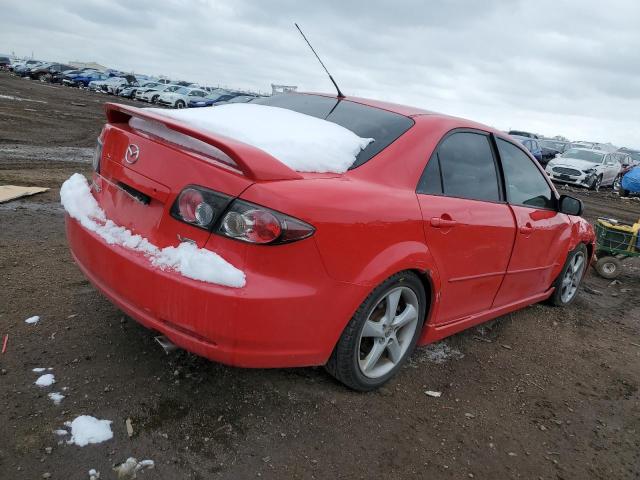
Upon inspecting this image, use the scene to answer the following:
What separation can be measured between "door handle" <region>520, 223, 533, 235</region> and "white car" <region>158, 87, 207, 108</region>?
106 feet

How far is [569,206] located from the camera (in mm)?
4273

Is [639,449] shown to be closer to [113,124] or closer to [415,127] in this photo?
[415,127]

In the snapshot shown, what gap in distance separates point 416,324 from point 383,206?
2.73ft

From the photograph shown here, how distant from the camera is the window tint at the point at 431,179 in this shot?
285 cm

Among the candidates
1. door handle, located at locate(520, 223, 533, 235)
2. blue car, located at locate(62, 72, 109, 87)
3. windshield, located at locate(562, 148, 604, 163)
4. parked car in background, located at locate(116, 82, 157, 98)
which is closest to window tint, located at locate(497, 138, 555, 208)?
door handle, located at locate(520, 223, 533, 235)

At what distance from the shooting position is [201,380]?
2.70 metres

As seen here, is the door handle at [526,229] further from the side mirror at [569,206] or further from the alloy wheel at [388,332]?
the alloy wheel at [388,332]

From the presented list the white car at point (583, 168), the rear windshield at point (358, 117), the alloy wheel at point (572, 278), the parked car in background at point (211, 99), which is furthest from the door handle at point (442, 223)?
the parked car in background at point (211, 99)

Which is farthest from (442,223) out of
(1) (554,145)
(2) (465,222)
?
(1) (554,145)

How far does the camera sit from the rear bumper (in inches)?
83.7

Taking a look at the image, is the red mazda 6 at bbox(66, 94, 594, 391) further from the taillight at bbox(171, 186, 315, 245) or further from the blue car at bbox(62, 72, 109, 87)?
the blue car at bbox(62, 72, 109, 87)

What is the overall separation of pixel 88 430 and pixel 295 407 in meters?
0.96

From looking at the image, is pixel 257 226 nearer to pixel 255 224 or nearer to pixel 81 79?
pixel 255 224

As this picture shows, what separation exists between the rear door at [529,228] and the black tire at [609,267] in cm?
238
